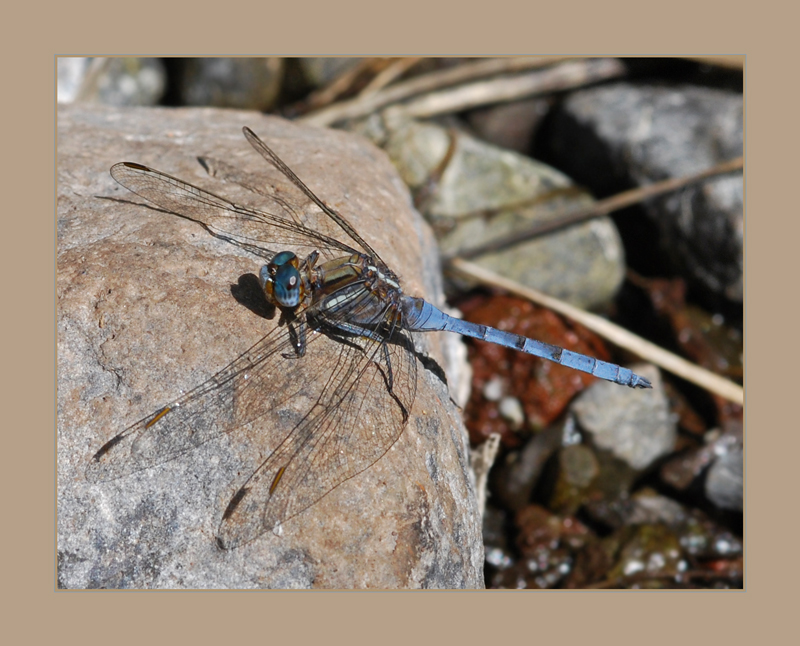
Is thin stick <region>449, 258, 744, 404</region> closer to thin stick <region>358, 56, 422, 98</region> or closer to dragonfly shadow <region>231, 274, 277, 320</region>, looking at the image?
thin stick <region>358, 56, 422, 98</region>

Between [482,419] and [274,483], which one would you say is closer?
[274,483]

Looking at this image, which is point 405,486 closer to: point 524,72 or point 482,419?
point 482,419

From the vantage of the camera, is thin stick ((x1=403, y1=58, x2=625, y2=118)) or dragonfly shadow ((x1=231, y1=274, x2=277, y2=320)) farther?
thin stick ((x1=403, y1=58, x2=625, y2=118))

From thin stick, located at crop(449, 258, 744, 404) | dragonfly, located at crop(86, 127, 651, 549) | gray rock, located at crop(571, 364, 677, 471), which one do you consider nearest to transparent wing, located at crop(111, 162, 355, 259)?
dragonfly, located at crop(86, 127, 651, 549)

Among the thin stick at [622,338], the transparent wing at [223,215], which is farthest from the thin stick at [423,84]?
the transparent wing at [223,215]

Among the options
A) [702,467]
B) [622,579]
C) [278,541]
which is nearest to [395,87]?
[702,467]

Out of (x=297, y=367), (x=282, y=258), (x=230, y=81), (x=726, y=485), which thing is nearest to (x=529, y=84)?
(x=230, y=81)
